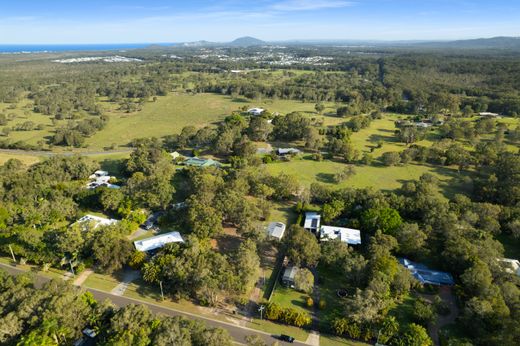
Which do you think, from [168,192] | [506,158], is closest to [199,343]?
[168,192]

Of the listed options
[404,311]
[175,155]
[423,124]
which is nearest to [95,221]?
[175,155]

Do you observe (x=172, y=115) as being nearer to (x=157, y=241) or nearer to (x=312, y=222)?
(x=157, y=241)

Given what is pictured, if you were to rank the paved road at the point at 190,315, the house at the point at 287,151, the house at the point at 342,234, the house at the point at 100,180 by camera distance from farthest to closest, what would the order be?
the house at the point at 287,151 < the house at the point at 100,180 < the house at the point at 342,234 < the paved road at the point at 190,315

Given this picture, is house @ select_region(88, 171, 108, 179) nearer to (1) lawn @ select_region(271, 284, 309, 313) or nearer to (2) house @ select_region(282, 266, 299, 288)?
(2) house @ select_region(282, 266, 299, 288)

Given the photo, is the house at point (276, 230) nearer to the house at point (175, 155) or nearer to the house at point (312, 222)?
the house at point (312, 222)

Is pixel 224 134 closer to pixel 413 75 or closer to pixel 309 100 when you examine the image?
pixel 309 100

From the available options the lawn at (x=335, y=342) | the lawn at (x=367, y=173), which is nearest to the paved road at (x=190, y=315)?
the lawn at (x=335, y=342)
